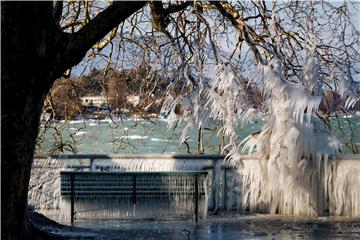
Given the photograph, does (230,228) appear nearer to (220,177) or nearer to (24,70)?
(220,177)

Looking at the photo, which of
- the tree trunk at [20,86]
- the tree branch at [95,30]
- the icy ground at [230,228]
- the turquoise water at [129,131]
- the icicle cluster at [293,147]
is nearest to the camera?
the tree trunk at [20,86]

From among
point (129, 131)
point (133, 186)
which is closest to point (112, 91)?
point (129, 131)

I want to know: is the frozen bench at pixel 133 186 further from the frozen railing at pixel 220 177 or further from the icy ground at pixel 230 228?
the frozen railing at pixel 220 177

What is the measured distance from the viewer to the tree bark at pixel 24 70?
7.55 m

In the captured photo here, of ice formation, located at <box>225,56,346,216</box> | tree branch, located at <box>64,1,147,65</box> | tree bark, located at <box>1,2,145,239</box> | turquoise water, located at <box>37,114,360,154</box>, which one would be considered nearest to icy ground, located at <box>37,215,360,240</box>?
ice formation, located at <box>225,56,346,216</box>

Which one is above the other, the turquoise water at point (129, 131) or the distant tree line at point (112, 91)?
the distant tree line at point (112, 91)

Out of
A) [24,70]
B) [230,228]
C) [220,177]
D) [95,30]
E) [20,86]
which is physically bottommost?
[230,228]

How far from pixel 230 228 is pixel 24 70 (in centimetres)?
502

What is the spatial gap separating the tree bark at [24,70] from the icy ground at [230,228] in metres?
1.70

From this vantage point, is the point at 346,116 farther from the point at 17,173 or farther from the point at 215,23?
the point at 17,173

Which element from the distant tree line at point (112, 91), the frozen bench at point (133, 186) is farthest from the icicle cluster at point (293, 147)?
the distant tree line at point (112, 91)

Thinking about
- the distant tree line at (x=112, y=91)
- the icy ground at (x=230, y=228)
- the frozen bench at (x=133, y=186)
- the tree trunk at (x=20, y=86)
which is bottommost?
the icy ground at (x=230, y=228)

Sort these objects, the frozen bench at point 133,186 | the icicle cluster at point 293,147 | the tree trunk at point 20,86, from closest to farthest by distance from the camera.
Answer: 1. the tree trunk at point 20,86
2. the frozen bench at point 133,186
3. the icicle cluster at point 293,147

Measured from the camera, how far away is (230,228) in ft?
37.4
